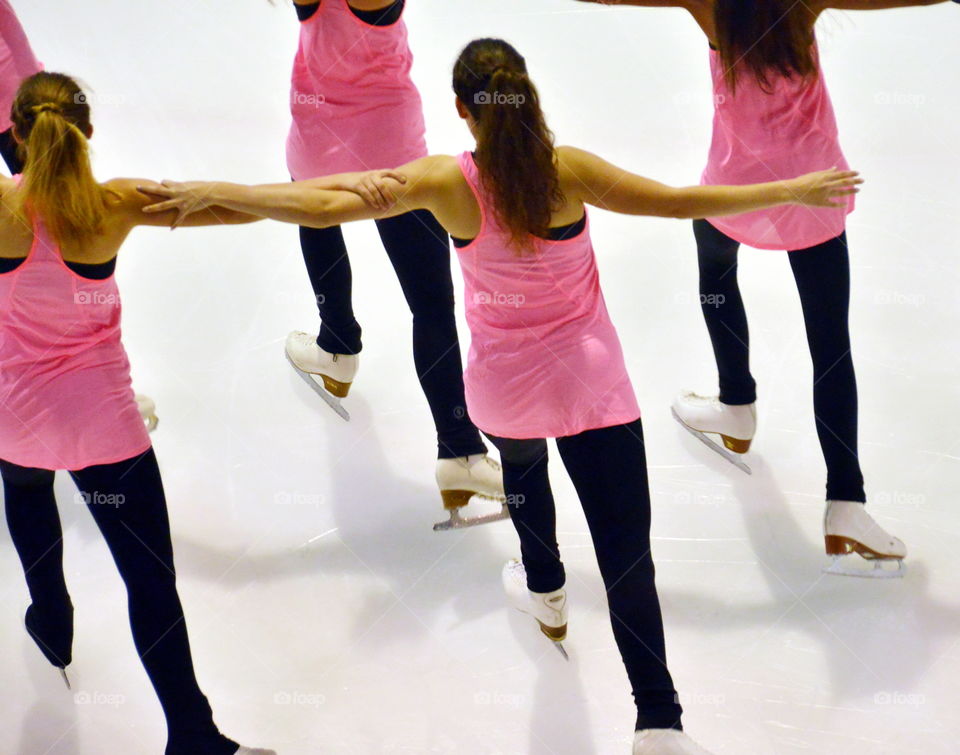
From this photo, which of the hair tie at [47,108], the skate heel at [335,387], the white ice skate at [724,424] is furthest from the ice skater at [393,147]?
the hair tie at [47,108]

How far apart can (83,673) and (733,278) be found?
1633 mm

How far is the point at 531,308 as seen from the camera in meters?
2.12

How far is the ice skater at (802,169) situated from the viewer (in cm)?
244

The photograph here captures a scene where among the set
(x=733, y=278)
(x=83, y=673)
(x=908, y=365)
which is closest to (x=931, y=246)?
(x=908, y=365)

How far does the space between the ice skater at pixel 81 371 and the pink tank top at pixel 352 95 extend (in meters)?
0.67

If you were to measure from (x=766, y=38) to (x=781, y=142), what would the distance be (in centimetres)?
22

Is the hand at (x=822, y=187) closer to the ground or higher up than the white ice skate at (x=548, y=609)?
higher up

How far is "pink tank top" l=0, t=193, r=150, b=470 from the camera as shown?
83.7 inches

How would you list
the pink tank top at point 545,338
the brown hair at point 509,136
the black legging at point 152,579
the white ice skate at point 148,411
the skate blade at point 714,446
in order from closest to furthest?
the brown hair at point 509,136 < the pink tank top at point 545,338 < the black legging at point 152,579 < the skate blade at point 714,446 < the white ice skate at point 148,411

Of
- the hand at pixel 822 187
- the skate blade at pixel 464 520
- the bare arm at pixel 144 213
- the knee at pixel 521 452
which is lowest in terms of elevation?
the skate blade at pixel 464 520

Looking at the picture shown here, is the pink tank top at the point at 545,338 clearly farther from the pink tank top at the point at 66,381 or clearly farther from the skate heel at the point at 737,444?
the skate heel at the point at 737,444

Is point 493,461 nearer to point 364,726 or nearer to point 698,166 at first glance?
point 364,726

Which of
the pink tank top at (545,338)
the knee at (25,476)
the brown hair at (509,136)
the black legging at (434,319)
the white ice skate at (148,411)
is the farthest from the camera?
the white ice skate at (148,411)

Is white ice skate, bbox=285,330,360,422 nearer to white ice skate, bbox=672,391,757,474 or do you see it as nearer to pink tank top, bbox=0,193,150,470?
white ice skate, bbox=672,391,757,474
